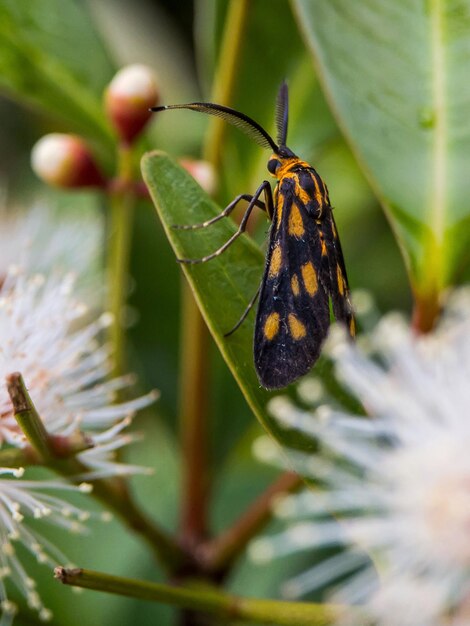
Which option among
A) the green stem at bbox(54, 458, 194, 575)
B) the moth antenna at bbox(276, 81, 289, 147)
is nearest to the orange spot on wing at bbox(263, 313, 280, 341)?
the green stem at bbox(54, 458, 194, 575)

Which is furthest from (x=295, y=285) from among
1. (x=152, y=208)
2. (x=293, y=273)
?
(x=152, y=208)

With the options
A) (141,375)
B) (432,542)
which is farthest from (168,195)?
(141,375)

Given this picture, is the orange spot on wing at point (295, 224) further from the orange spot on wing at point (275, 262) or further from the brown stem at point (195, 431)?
the brown stem at point (195, 431)

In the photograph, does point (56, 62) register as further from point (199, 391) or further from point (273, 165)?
point (199, 391)

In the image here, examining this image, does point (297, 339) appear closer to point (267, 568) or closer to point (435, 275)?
point (435, 275)

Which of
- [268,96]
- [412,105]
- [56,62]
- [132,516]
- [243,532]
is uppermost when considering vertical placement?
[56,62]
